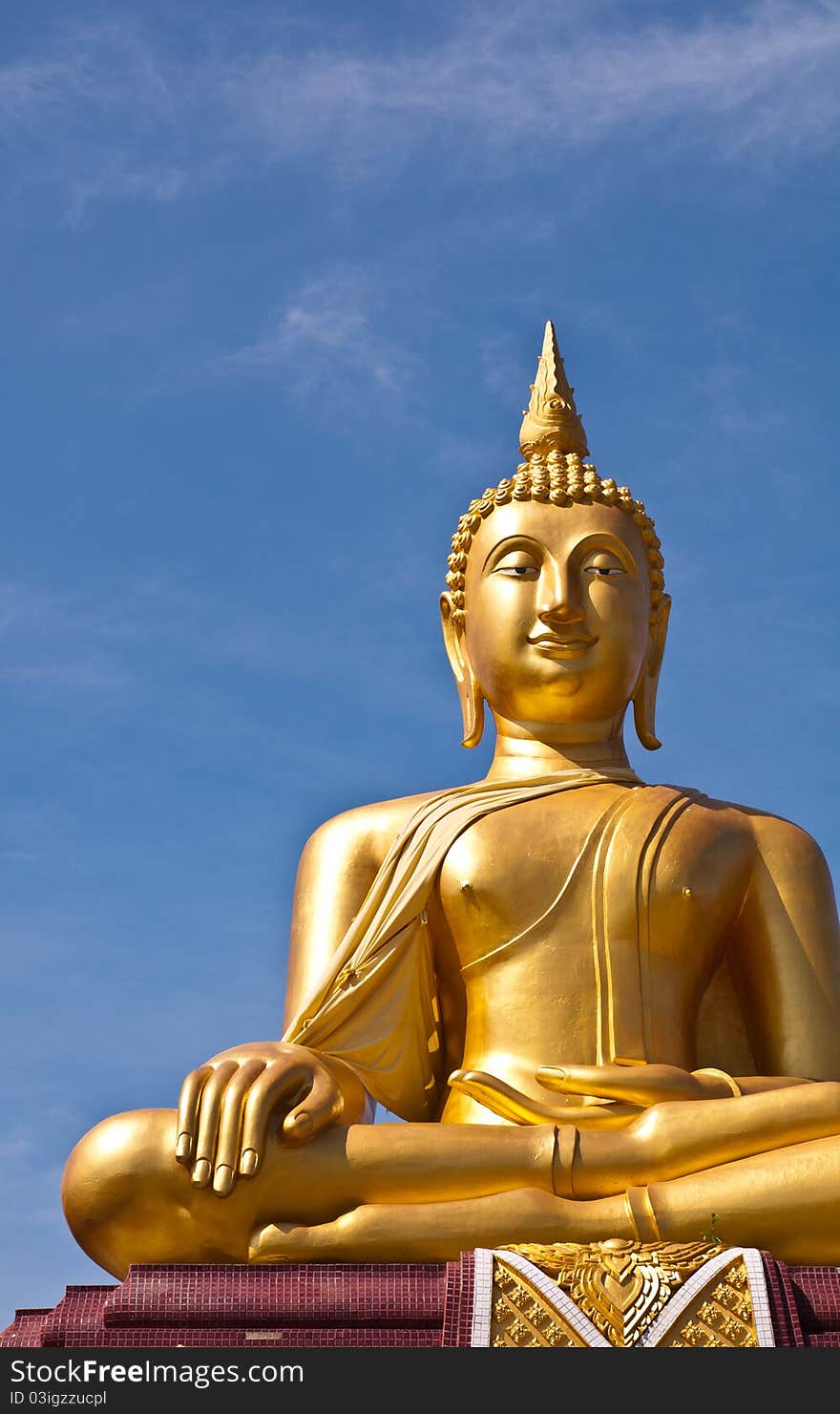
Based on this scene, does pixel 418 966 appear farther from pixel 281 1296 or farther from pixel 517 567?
pixel 281 1296

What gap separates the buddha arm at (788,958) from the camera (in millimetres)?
8797

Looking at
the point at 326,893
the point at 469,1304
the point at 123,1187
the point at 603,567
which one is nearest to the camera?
the point at 469,1304

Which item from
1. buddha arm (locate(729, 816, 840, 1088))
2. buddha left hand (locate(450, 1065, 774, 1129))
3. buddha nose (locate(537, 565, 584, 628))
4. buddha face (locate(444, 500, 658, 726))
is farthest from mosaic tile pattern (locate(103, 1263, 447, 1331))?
buddha nose (locate(537, 565, 584, 628))

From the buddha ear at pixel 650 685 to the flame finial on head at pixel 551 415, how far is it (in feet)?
2.75

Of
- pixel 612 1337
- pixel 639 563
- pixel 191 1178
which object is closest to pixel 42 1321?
pixel 191 1178

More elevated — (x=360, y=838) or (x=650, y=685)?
(x=650, y=685)

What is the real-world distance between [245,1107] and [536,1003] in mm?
1483

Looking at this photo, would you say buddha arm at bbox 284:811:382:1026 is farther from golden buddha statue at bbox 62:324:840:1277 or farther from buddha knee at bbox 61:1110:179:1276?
buddha knee at bbox 61:1110:179:1276

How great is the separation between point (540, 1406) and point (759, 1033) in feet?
10.4

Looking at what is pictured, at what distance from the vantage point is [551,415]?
1015 cm

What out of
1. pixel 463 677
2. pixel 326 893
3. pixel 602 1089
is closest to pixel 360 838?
pixel 326 893

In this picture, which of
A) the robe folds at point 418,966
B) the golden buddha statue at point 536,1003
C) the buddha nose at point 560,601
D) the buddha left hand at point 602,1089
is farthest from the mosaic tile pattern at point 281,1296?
the buddha nose at point 560,601

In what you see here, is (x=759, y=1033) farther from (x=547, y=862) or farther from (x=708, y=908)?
(x=547, y=862)

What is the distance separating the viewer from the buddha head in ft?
31.0
